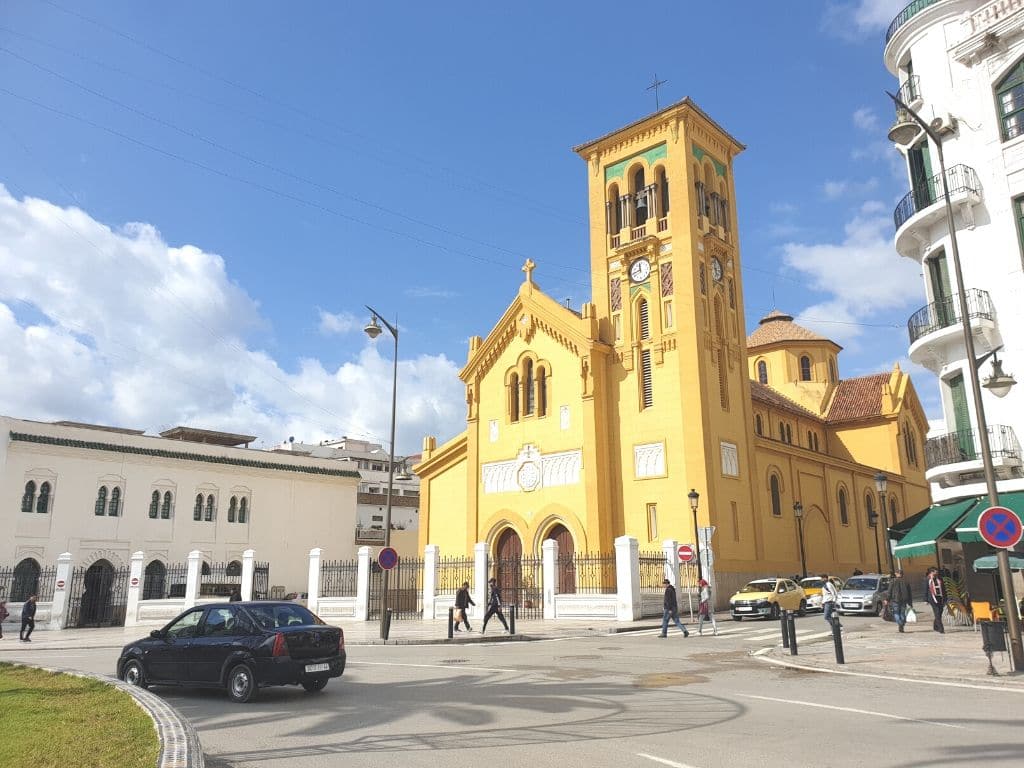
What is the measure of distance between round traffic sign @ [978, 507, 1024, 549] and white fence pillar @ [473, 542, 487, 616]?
19463 mm

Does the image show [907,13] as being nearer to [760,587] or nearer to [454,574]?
[760,587]

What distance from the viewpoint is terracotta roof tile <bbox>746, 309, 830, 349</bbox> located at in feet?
181

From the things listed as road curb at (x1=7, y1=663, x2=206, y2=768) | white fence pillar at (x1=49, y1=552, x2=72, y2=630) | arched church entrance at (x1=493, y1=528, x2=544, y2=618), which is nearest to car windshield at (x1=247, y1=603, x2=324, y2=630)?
road curb at (x1=7, y1=663, x2=206, y2=768)

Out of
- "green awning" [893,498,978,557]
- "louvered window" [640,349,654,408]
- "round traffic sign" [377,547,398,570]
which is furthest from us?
"louvered window" [640,349,654,408]

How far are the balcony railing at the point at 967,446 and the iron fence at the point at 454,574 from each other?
1847 cm

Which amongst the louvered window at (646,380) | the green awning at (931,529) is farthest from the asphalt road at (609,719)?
the louvered window at (646,380)

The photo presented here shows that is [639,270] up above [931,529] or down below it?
above

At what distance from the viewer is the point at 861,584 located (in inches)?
1217

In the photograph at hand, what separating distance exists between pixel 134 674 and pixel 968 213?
22104mm

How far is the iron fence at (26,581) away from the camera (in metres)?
35.5

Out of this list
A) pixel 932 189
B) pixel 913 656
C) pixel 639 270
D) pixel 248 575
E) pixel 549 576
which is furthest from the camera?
pixel 639 270

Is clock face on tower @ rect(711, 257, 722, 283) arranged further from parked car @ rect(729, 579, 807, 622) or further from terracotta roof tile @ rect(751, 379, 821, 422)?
parked car @ rect(729, 579, 807, 622)

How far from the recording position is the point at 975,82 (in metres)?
21.8

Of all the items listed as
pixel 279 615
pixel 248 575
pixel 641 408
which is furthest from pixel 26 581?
pixel 279 615
